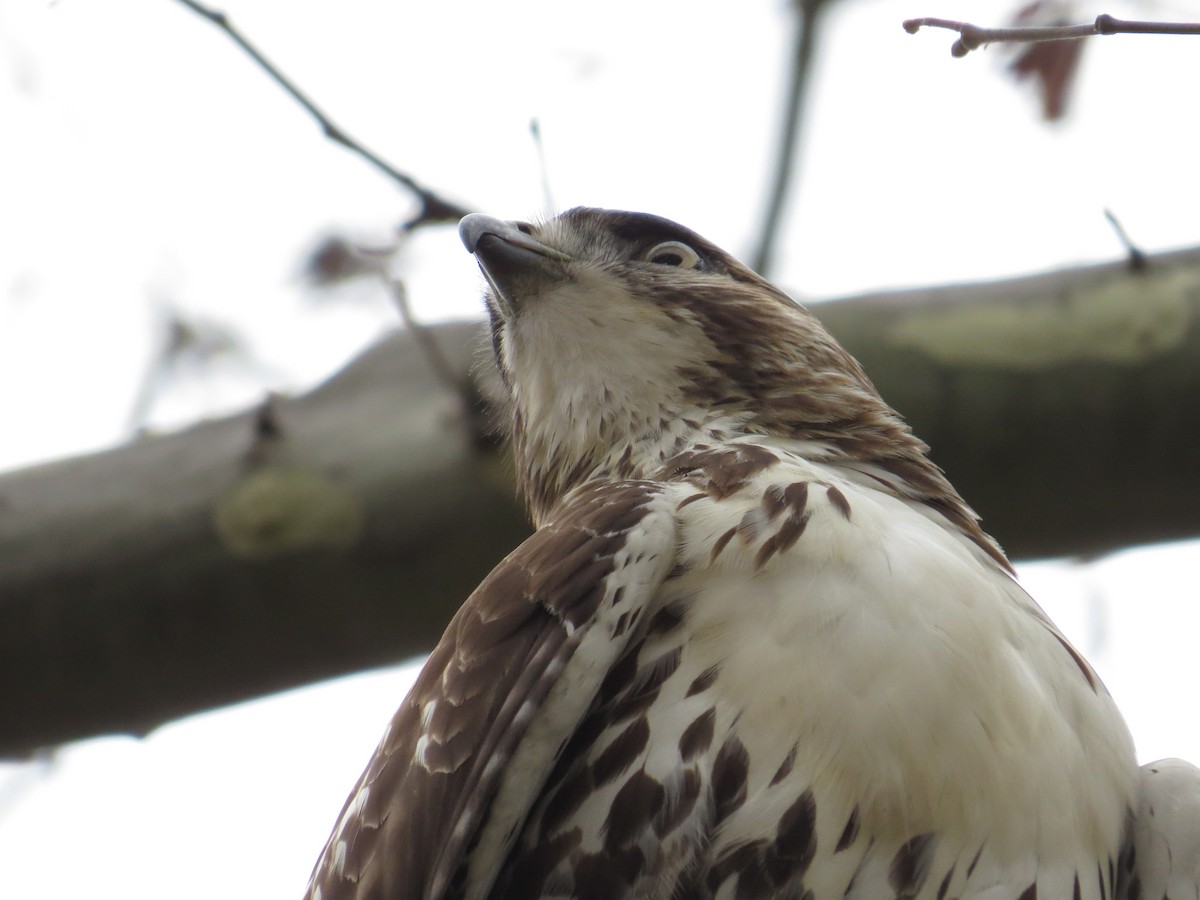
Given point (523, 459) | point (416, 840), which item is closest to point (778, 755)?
point (416, 840)

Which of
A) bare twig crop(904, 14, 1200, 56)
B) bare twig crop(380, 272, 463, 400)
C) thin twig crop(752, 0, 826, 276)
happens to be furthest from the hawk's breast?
thin twig crop(752, 0, 826, 276)

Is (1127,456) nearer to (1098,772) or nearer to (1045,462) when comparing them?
(1045,462)

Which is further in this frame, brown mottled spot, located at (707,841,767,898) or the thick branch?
the thick branch

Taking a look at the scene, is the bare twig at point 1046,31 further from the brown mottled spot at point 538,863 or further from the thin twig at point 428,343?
the thin twig at point 428,343

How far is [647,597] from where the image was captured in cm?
241

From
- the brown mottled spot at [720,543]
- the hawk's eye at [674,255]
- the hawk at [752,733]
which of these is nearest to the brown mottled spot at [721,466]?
the hawk at [752,733]

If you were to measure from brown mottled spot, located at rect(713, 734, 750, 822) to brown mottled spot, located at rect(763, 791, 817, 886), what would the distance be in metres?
0.08

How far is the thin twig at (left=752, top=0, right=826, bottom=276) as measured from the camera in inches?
190

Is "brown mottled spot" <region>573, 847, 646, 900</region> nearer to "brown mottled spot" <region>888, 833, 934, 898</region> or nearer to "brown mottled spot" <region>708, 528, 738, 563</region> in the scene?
"brown mottled spot" <region>888, 833, 934, 898</region>

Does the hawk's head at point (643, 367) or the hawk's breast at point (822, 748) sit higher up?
the hawk's head at point (643, 367)

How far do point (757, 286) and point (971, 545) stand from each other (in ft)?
3.52

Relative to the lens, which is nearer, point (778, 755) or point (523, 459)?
point (778, 755)

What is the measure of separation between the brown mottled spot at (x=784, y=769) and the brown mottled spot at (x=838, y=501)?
503 mm

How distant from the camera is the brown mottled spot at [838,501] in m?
2.64
